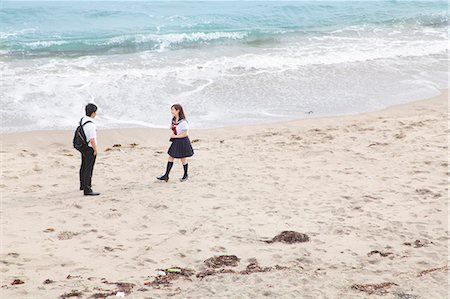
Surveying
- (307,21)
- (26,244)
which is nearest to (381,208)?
(26,244)

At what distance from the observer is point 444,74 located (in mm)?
18250

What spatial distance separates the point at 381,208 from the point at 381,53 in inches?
567

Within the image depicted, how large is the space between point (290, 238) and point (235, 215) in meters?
1.07

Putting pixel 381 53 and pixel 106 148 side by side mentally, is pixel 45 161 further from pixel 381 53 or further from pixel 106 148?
pixel 381 53

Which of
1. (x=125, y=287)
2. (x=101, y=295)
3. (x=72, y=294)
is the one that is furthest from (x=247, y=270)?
(x=72, y=294)

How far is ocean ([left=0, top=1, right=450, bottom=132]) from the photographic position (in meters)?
14.3

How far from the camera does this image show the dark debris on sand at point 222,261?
6.14 m

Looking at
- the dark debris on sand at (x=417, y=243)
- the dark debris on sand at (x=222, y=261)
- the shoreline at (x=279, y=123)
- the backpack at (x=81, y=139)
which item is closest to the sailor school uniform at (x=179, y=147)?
the backpack at (x=81, y=139)

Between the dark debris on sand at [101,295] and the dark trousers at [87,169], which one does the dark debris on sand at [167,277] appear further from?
the dark trousers at [87,169]

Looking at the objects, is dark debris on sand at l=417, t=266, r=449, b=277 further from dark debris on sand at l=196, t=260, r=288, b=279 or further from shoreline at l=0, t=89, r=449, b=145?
shoreline at l=0, t=89, r=449, b=145

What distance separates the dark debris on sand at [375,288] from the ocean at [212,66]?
8024 mm

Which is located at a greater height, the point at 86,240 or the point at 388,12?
the point at 388,12

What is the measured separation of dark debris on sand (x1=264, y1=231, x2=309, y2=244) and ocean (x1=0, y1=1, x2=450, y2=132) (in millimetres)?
6402

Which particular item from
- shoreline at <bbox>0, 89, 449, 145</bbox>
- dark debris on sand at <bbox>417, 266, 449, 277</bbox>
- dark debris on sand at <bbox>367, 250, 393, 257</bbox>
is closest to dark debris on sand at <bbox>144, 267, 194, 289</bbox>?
dark debris on sand at <bbox>367, 250, 393, 257</bbox>
